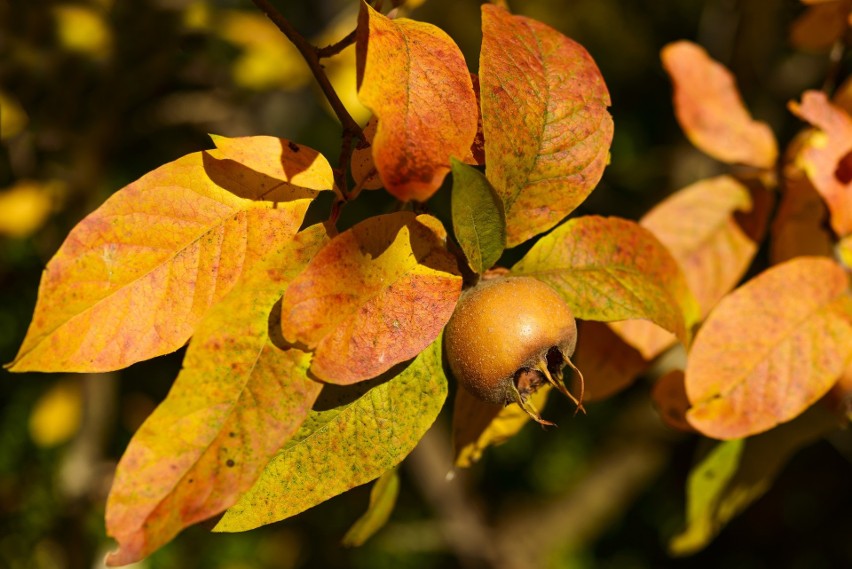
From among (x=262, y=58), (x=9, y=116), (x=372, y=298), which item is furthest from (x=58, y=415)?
(x=372, y=298)

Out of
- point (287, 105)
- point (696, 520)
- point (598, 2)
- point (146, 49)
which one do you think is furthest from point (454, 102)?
point (287, 105)

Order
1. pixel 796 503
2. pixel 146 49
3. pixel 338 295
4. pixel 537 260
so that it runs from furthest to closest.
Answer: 1. pixel 796 503
2. pixel 146 49
3. pixel 537 260
4. pixel 338 295

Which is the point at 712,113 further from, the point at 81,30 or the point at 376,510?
the point at 81,30

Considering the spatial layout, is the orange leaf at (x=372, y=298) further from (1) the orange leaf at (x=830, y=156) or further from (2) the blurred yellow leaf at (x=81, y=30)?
(2) the blurred yellow leaf at (x=81, y=30)

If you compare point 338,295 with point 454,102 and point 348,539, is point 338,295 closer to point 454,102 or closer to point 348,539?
point 454,102

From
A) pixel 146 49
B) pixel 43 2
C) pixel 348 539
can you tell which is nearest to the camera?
pixel 348 539

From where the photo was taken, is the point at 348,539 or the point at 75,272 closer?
the point at 75,272

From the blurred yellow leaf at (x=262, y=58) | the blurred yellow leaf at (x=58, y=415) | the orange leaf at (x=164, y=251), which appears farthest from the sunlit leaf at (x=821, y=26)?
the blurred yellow leaf at (x=58, y=415)
